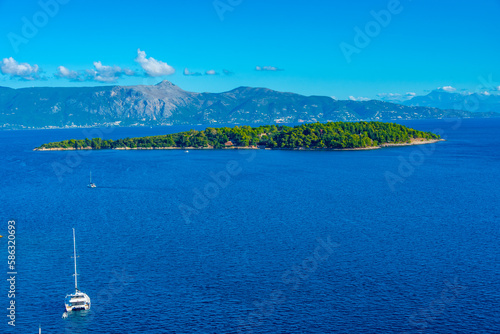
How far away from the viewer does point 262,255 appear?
53.7m

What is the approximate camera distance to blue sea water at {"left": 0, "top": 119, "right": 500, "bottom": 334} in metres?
39.4

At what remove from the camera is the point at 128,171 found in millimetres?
131125

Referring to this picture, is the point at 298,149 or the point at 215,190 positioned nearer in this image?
the point at 215,190

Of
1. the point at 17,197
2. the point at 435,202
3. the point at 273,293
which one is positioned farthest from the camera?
the point at 17,197

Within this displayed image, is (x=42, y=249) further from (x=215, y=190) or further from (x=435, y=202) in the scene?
(x=435, y=202)

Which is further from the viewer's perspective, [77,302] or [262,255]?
[262,255]

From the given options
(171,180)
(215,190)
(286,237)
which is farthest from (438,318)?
(171,180)

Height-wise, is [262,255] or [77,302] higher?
[262,255]

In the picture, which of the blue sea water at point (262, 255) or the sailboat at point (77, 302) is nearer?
the blue sea water at point (262, 255)

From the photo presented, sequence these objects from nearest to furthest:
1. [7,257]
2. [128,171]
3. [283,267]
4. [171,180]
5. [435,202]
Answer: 1. [283,267]
2. [7,257]
3. [435,202]
4. [171,180]
5. [128,171]

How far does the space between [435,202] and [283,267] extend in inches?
1641

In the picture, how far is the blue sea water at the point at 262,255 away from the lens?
39.4 m

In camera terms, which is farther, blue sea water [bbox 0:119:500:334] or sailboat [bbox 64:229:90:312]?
sailboat [bbox 64:229:90:312]

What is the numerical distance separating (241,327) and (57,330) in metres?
14.8
